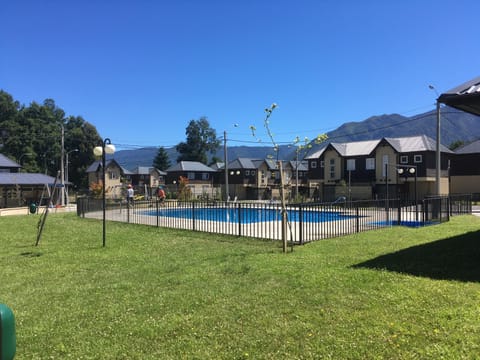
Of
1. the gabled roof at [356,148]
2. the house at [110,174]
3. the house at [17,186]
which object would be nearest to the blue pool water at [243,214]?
the house at [17,186]

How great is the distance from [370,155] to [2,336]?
133 ft

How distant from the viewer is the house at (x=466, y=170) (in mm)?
40906

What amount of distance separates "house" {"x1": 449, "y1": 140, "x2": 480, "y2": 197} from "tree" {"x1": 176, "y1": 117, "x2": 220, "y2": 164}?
2182 inches

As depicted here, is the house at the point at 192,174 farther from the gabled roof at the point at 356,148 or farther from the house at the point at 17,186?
the house at the point at 17,186

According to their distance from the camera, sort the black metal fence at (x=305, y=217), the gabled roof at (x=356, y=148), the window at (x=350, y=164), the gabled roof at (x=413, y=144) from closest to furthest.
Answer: the black metal fence at (x=305, y=217) < the gabled roof at (x=413, y=144) < the gabled roof at (x=356, y=148) < the window at (x=350, y=164)

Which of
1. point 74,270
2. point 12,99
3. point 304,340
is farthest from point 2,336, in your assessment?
point 12,99

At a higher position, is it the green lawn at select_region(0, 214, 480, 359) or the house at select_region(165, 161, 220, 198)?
the house at select_region(165, 161, 220, 198)

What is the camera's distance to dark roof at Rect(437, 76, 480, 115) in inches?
208

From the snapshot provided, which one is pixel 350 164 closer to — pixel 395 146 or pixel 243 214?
pixel 395 146

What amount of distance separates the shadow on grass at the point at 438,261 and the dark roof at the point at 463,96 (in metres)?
2.65

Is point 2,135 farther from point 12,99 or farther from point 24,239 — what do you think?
point 24,239

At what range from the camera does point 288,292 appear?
5375 mm

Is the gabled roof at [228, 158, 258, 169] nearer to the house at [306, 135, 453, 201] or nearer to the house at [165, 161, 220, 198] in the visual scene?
the house at [165, 161, 220, 198]

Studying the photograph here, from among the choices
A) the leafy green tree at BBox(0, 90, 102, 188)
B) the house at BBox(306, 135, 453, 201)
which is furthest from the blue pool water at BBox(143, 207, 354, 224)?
the leafy green tree at BBox(0, 90, 102, 188)
